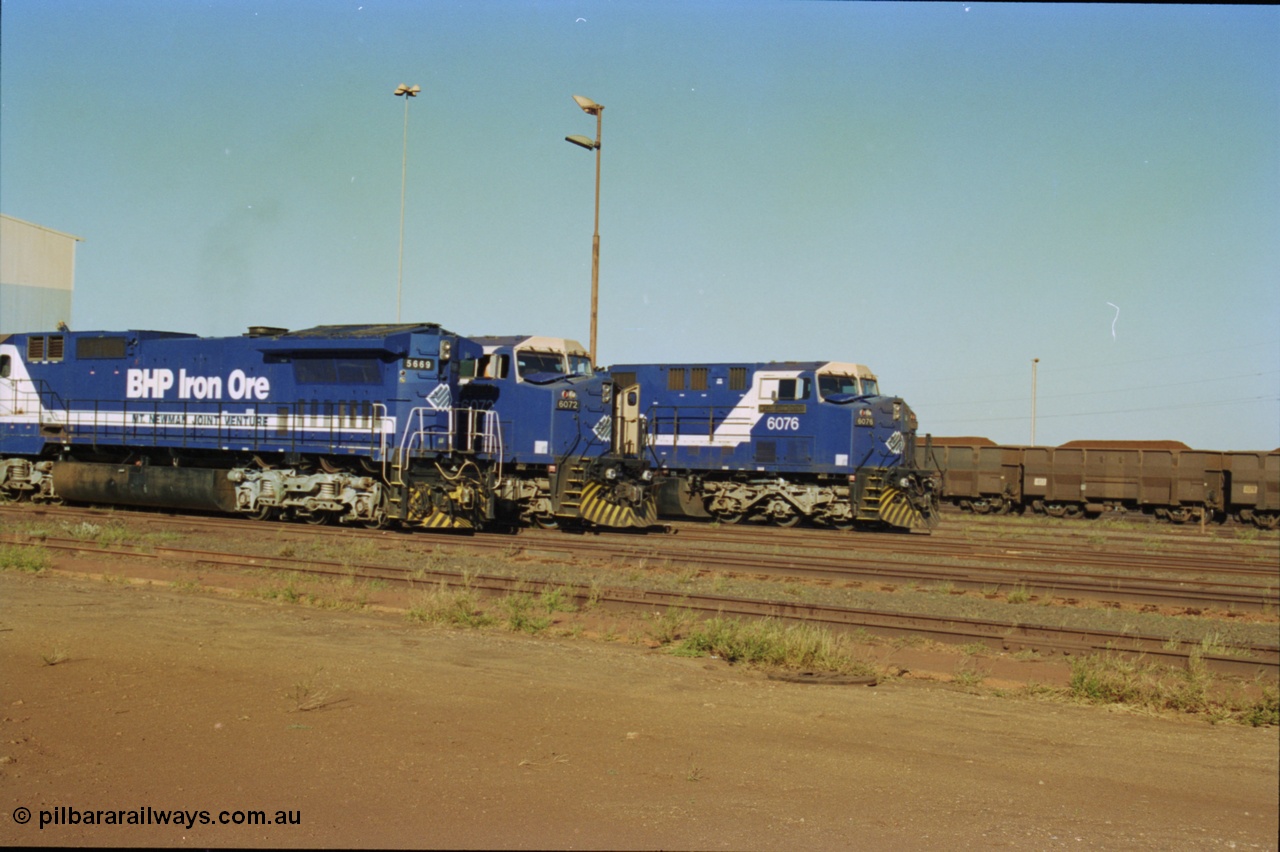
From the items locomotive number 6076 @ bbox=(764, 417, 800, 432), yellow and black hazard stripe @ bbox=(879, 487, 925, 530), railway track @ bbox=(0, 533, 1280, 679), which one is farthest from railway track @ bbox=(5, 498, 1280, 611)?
railway track @ bbox=(0, 533, 1280, 679)

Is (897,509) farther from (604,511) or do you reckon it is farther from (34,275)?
(34,275)

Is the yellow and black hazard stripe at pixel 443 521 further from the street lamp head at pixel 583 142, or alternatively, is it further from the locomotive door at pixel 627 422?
the street lamp head at pixel 583 142

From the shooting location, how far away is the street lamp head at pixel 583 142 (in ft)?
81.8

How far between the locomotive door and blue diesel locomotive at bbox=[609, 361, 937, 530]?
29 mm

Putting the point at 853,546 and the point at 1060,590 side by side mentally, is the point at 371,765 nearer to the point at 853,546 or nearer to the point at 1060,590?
the point at 1060,590

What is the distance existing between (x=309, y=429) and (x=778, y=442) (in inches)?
396

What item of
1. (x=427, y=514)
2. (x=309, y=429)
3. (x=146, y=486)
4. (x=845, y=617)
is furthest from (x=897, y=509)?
(x=146, y=486)

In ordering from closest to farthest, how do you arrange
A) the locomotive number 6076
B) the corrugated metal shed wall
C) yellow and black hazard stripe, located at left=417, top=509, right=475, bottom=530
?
yellow and black hazard stripe, located at left=417, top=509, right=475, bottom=530 < the locomotive number 6076 < the corrugated metal shed wall

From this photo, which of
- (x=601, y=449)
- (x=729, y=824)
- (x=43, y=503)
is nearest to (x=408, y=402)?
(x=601, y=449)

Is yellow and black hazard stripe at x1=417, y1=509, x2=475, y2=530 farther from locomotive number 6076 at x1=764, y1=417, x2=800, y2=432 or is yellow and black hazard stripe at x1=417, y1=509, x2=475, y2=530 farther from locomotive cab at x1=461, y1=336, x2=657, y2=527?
locomotive number 6076 at x1=764, y1=417, x2=800, y2=432

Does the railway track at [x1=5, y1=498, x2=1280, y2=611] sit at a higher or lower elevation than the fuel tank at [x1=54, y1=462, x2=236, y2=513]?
lower

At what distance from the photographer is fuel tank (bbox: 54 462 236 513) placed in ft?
72.9

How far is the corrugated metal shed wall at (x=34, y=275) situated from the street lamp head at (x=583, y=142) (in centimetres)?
→ 2445

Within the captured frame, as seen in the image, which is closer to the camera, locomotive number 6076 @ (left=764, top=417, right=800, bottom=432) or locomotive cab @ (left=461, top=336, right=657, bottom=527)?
locomotive cab @ (left=461, top=336, right=657, bottom=527)
